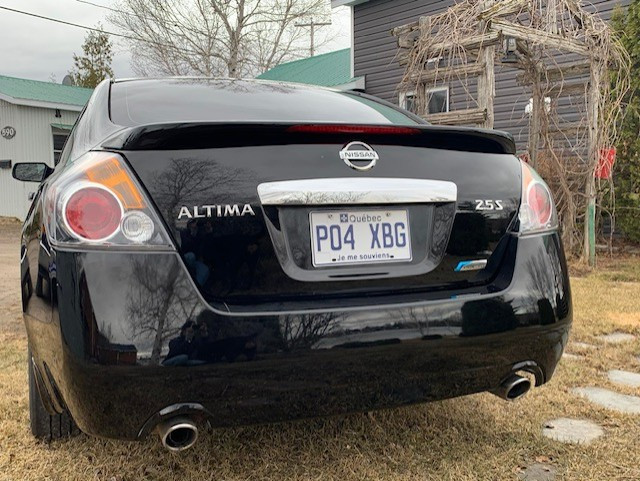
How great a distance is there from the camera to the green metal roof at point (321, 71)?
52.2 ft

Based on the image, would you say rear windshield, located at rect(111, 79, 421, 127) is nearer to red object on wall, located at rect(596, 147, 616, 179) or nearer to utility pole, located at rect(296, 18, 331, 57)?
red object on wall, located at rect(596, 147, 616, 179)

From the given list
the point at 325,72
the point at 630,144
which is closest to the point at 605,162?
the point at 630,144

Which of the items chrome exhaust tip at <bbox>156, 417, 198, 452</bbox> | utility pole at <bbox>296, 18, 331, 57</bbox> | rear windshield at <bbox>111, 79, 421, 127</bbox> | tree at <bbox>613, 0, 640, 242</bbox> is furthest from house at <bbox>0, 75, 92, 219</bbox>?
chrome exhaust tip at <bbox>156, 417, 198, 452</bbox>

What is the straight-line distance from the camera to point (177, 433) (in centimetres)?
160

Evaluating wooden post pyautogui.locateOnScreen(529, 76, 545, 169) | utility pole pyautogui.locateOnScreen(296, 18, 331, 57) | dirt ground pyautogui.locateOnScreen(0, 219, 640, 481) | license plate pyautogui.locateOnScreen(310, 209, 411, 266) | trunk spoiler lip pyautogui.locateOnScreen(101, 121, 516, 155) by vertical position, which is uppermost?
utility pole pyautogui.locateOnScreen(296, 18, 331, 57)

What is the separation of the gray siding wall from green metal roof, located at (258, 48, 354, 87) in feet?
2.32

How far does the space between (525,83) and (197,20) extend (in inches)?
762

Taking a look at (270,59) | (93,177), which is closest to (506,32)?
(93,177)

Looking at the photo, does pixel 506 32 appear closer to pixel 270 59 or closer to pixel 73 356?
pixel 73 356

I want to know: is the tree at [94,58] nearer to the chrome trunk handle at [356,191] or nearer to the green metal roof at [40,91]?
the green metal roof at [40,91]

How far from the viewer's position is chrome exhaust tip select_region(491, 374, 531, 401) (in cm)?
193

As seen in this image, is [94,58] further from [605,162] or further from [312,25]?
[605,162]

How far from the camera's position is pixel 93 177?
5.30 feet

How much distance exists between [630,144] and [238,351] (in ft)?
26.2
